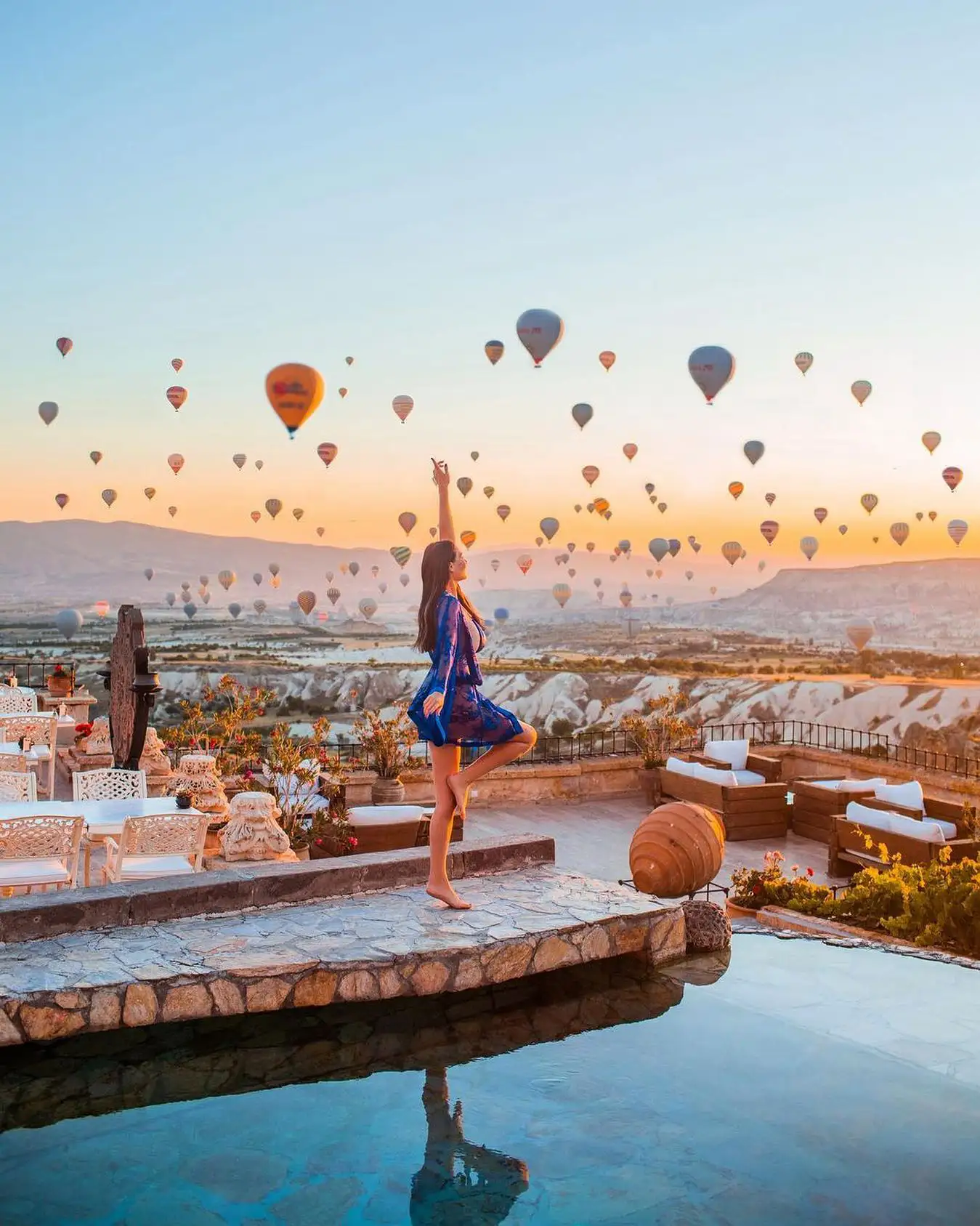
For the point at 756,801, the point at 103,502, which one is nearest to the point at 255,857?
the point at 756,801

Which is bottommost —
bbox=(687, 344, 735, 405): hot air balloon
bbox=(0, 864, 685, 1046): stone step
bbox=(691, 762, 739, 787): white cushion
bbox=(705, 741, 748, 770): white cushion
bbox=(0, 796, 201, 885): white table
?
bbox=(691, 762, 739, 787): white cushion

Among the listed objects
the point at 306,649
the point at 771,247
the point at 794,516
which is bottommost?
the point at 306,649

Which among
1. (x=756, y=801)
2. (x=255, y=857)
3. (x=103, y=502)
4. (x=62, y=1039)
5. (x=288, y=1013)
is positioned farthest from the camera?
(x=103, y=502)

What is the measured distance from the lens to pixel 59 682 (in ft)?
44.3

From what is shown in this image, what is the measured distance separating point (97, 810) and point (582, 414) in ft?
78.2

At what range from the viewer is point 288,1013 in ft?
15.4

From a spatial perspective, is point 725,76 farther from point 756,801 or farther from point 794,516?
point 794,516

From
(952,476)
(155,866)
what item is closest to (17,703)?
(155,866)

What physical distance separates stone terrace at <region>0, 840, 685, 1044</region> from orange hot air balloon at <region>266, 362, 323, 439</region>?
38.4ft

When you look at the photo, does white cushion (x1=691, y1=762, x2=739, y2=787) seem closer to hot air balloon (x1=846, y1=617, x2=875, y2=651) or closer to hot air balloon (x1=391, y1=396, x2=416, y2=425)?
hot air balloon (x1=391, y1=396, x2=416, y2=425)

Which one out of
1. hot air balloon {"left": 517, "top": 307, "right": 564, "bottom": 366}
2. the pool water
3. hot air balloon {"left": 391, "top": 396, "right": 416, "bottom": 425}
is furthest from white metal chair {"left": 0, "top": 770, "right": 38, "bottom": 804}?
hot air balloon {"left": 391, "top": 396, "right": 416, "bottom": 425}

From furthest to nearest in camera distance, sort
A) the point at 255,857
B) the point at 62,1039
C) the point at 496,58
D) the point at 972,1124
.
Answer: the point at 496,58
the point at 255,857
the point at 62,1039
the point at 972,1124

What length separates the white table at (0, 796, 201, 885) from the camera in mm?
5852

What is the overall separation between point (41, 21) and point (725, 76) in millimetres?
8838
